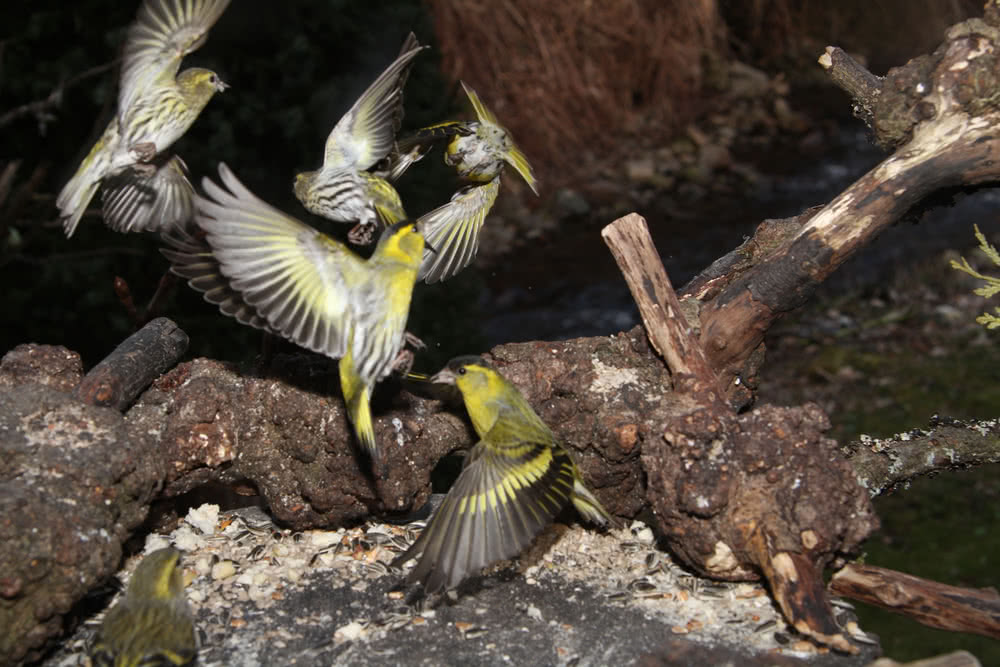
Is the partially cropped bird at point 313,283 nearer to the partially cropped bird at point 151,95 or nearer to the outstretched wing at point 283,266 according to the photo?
the outstretched wing at point 283,266

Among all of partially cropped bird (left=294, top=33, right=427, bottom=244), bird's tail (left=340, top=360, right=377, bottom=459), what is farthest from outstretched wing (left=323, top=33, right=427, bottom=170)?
bird's tail (left=340, top=360, right=377, bottom=459)

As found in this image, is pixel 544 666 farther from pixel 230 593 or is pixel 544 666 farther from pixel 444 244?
pixel 444 244

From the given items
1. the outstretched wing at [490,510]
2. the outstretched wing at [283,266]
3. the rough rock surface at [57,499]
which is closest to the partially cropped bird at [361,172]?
the outstretched wing at [283,266]

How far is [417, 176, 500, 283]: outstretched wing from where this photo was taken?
173 inches

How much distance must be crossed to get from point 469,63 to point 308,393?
8.89 metres

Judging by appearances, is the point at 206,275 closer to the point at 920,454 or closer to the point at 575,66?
the point at 920,454

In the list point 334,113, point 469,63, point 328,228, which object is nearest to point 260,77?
point 334,113

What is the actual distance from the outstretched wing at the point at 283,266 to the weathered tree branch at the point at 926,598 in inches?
76.0

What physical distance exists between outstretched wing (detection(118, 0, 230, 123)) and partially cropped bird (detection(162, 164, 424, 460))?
786 mm

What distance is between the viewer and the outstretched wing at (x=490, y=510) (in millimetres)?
3557

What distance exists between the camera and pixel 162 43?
4.21 meters

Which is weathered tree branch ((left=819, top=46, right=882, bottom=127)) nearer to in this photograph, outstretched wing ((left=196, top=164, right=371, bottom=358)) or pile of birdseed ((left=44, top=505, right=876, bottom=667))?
pile of birdseed ((left=44, top=505, right=876, bottom=667))

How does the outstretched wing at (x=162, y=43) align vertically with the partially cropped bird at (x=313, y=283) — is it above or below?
above

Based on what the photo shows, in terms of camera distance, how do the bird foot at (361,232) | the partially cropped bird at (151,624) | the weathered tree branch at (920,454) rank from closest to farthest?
1. the partially cropped bird at (151,624)
2. the bird foot at (361,232)
3. the weathered tree branch at (920,454)
